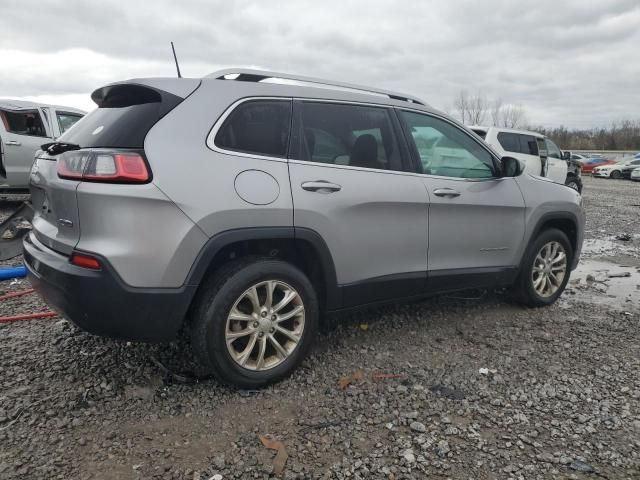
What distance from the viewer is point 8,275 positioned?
4.95m

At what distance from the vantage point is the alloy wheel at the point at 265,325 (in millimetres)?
2781

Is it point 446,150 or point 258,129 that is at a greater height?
point 258,129

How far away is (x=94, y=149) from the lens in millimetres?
2535

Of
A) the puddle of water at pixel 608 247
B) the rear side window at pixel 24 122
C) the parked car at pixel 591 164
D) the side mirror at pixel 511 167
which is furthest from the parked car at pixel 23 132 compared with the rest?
the parked car at pixel 591 164

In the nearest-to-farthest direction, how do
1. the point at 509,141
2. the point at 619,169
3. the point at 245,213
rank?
the point at 245,213 < the point at 509,141 < the point at 619,169

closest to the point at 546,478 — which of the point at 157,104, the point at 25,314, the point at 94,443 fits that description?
the point at 94,443

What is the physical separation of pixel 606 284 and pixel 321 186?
4.23 meters

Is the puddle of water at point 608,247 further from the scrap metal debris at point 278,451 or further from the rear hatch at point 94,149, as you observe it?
the rear hatch at point 94,149

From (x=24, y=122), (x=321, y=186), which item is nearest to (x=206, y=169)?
(x=321, y=186)

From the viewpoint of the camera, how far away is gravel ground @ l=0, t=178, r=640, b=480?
2309 mm

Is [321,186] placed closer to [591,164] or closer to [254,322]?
[254,322]

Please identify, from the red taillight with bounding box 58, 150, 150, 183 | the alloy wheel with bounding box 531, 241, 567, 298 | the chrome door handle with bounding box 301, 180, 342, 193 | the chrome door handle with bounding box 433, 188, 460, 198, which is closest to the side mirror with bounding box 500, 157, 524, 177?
the chrome door handle with bounding box 433, 188, 460, 198

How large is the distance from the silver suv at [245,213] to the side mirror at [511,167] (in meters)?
0.37

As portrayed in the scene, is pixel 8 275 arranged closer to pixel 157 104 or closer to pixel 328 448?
pixel 157 104
